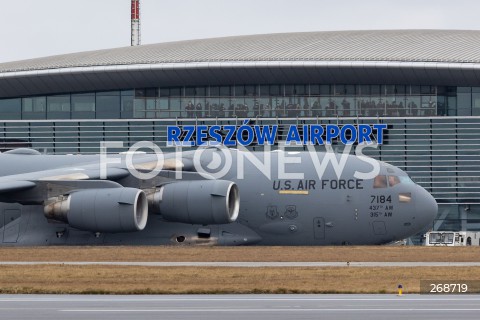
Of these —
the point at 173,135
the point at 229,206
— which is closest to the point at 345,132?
the point at 173,135

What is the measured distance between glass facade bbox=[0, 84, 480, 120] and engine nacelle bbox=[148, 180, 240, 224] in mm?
35537

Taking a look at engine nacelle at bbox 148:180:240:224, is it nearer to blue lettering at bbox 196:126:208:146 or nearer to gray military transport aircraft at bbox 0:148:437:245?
gray military transport aircraft at bbox 0:148:437:245

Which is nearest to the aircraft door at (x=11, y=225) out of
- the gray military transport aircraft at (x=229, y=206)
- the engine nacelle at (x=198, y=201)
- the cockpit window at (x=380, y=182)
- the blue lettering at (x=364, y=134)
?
the gray military transport aircraft at (x=229, y=206)

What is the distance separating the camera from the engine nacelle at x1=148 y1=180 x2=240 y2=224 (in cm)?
4103

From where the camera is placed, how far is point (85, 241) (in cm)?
4306

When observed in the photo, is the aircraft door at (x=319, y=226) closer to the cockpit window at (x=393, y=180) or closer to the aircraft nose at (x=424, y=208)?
the cockpit window at (x=393, y=180)

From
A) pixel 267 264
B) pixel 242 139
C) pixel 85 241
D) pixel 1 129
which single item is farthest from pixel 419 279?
pixel 1 129

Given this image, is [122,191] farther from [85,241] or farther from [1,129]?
[1,129]

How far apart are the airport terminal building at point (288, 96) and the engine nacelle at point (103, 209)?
35.0 metres

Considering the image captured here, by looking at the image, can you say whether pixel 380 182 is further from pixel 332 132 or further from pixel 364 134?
pixel 332 132

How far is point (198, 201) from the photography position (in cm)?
4116

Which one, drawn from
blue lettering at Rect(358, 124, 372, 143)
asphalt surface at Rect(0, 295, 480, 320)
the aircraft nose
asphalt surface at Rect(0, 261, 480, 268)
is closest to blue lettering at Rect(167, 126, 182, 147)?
blue lettering at Rect(358, 124, 372, 143)

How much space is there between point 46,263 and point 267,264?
6.70 m

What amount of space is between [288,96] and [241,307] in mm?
55361
